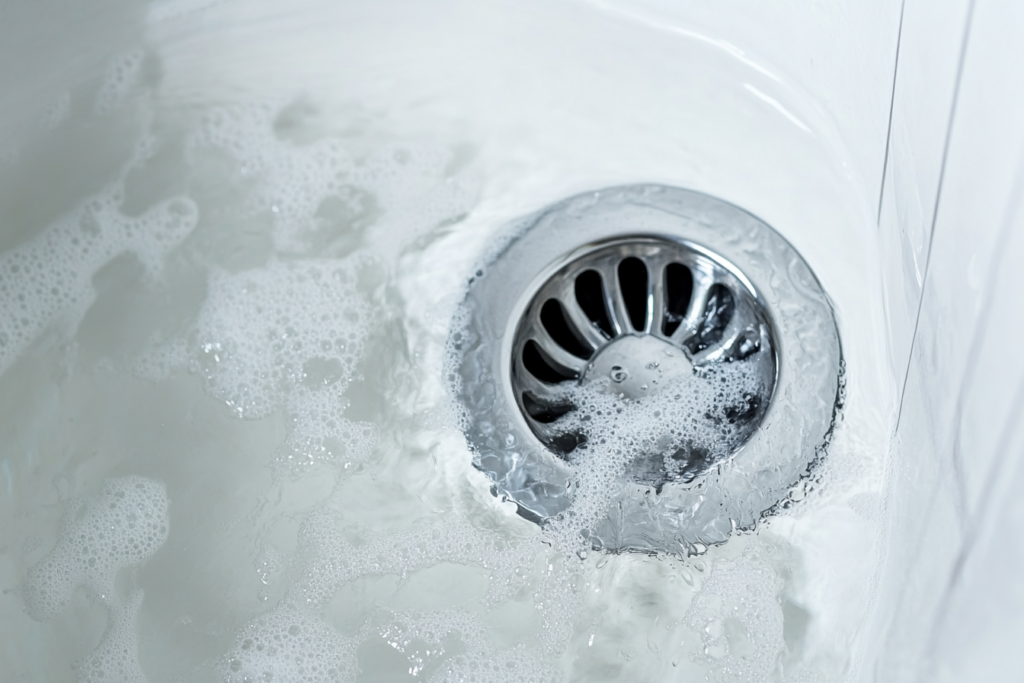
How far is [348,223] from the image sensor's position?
65 cm

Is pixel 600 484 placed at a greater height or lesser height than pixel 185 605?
greater

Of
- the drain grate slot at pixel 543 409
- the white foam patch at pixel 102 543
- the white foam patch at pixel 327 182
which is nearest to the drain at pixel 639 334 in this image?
the drain grate slot at pixel 543 409

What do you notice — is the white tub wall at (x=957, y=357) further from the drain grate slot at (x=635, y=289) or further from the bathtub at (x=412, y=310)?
the drain grate slot at (x=635, y=289)

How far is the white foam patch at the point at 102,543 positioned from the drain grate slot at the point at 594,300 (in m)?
0.30

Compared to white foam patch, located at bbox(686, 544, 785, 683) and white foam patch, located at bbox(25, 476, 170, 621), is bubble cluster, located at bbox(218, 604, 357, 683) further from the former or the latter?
white foam patch, located at bbox(686, 544, 785, 683)

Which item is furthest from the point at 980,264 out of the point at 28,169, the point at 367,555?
the point at 28,169

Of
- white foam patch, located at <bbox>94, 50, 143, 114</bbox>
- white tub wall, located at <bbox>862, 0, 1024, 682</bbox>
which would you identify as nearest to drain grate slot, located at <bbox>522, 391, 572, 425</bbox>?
white tub wall, located at <bbox>862, 0, 1024, 682</bbox>

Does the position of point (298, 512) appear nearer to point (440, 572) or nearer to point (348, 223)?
point (440, 572)

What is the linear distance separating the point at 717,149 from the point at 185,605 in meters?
0.45

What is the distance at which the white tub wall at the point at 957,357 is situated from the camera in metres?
0.33

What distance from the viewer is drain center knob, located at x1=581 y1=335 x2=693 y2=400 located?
62 cm

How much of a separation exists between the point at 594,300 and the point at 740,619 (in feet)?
0.81

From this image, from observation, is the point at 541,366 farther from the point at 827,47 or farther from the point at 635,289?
the point at 827,47

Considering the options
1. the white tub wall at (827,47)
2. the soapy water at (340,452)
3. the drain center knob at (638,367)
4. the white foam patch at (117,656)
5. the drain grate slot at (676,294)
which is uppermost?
the white tub wall at (827,47)
